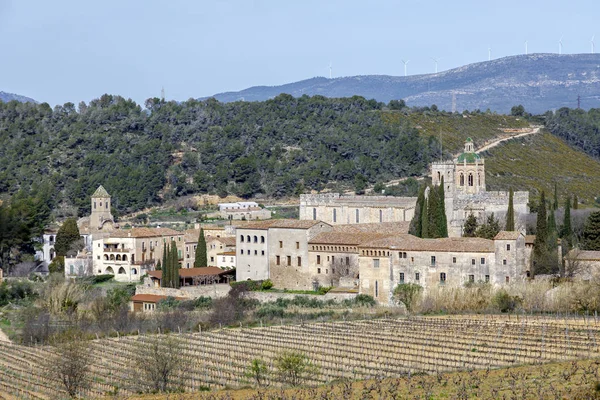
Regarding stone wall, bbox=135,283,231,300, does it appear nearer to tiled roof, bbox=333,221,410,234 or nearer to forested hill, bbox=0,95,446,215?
tiled roof, bbox=333,221,410,234

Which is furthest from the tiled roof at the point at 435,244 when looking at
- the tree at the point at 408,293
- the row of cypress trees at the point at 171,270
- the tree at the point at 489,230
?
the row of cypress trees at the point at 171,270

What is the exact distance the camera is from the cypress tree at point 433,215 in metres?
63.8

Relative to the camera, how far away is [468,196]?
233 feet

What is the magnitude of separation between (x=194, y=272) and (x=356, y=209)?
11.2 metres

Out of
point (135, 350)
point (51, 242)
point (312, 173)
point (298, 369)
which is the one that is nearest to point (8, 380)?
point (135, 350)

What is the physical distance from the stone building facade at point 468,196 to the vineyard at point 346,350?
14534 millimetres

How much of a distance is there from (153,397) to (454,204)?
33.6m

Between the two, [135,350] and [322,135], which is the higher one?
[322,135]

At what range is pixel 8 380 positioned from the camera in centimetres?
4503

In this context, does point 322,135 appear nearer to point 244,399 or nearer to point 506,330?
point 506,330

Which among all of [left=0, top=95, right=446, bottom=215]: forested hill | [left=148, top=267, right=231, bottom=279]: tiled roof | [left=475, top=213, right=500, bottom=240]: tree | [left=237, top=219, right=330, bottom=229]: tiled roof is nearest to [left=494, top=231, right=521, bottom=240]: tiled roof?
[left=475, top=213, right=500, bottom=240]: tree

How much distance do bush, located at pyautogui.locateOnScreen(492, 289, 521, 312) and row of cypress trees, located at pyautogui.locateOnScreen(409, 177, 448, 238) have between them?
7.52 meters

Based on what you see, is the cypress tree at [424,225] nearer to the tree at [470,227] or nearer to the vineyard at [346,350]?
the tree at [470,227]

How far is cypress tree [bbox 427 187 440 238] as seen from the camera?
A: 2510 inches
